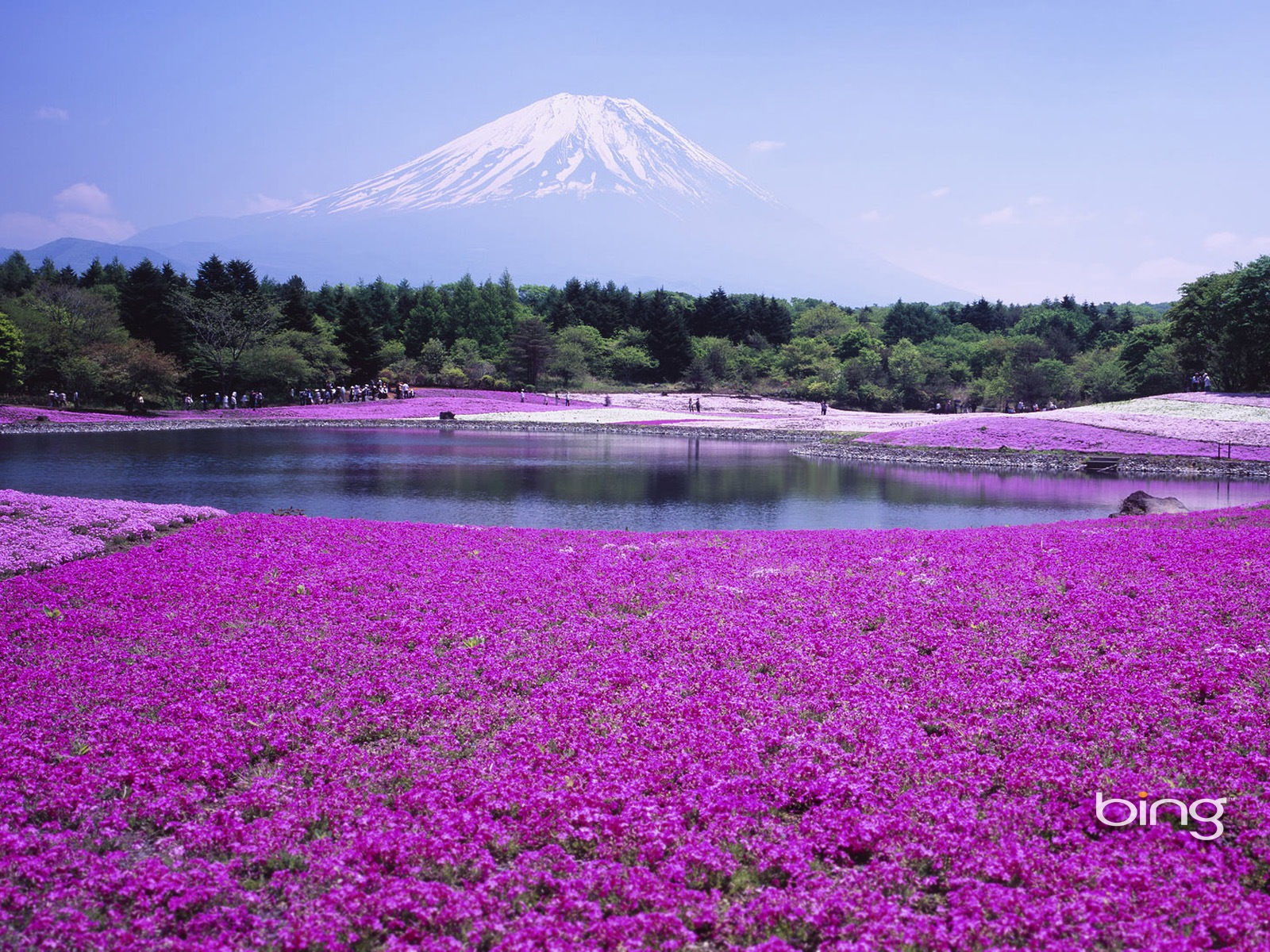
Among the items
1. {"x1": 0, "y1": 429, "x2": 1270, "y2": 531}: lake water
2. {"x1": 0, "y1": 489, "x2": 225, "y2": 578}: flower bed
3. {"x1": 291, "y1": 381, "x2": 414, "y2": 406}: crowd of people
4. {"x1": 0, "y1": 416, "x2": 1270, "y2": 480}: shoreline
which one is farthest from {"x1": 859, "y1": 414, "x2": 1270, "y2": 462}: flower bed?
{"x1": 291, "y1": 381, "x2": 414, "y2": 406}: crowd of people

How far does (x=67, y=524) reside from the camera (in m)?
18.4

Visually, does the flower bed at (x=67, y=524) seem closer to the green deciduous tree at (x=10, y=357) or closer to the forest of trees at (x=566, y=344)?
the green deciduous tree at (x=10, y=357)

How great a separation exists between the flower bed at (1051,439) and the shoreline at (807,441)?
1.70 m

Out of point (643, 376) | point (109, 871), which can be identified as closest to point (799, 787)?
point (109, 871)

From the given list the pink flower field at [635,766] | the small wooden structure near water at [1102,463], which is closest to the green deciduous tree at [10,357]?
the pink flower field at [635,766]

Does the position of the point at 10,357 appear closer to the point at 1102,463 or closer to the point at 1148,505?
the point at 1148,505

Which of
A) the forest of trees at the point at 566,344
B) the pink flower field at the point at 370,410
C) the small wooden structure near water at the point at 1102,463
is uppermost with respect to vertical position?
the forest of trees at the point at 566,344

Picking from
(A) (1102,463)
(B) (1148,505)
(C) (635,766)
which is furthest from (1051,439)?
(C) (635,766)

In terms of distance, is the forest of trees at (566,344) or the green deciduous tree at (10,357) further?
the forest of trees at (566,344)

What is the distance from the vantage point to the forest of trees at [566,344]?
2552 inches

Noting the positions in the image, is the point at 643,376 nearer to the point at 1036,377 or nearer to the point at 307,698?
the point at 1036,377

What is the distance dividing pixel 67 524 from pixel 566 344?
8368 cm

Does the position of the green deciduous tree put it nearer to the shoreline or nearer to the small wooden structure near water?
the shoreline

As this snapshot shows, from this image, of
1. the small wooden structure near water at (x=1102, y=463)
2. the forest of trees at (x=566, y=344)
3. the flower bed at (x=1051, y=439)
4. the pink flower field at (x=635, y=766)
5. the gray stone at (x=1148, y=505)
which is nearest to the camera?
the pink flower field at (x=635, y=766)
